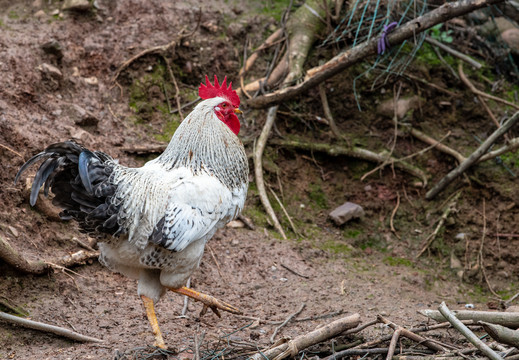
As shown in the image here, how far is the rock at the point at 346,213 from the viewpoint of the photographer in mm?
6441

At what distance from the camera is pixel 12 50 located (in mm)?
5965

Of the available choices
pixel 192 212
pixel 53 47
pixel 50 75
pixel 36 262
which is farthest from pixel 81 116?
pixel 192 212

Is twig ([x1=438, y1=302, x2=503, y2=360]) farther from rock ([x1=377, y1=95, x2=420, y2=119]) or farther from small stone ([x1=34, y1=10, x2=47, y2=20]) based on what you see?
small stone ([x1=34, y1=10, x2=47, y2=20])

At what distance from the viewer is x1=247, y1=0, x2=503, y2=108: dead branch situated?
17.2 ft

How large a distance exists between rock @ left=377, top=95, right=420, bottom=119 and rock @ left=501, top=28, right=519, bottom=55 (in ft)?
5.66

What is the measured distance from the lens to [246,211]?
6.26 m

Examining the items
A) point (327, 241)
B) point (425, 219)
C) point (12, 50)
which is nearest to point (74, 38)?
point (12, 50)

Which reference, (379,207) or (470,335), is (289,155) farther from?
(470,335)

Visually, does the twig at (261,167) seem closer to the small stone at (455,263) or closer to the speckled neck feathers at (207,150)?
the speckled neck feathers at (207,150)

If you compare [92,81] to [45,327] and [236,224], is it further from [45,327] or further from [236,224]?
[45,327]

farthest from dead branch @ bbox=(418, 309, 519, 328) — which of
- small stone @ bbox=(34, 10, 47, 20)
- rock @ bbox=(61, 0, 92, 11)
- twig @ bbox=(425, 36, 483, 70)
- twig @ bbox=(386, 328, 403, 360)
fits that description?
small stone @ bbox=(34, 10, 47, 20)

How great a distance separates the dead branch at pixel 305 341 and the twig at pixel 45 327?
156cm

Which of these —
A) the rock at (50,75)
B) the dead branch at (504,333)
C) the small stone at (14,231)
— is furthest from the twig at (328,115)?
the dead branch at (504,333)

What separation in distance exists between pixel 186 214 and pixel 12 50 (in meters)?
3.51
